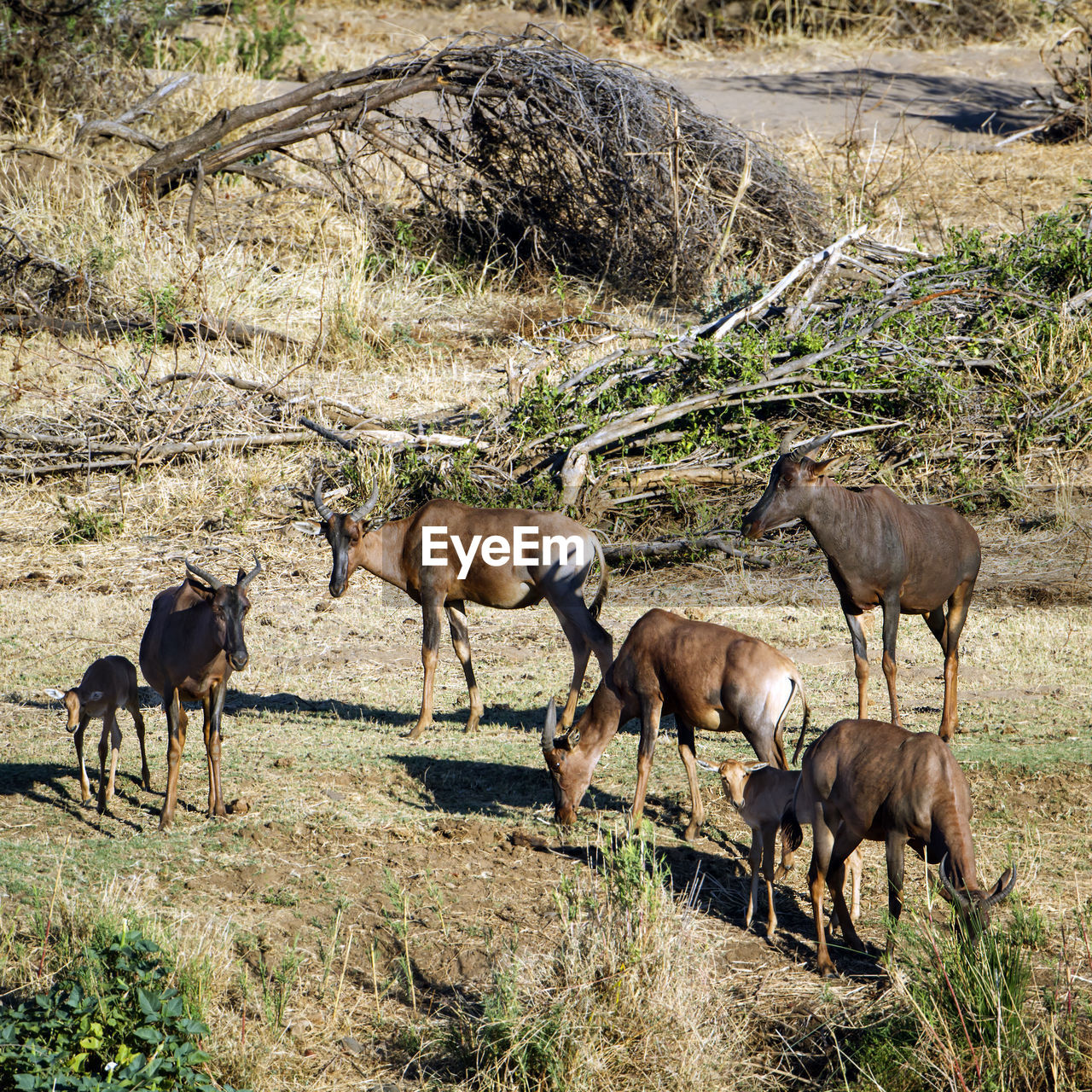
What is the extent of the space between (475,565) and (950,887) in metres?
4.65

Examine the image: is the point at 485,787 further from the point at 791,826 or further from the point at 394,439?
the point at 394,439

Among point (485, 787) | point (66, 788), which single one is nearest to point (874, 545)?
point (485, 787)

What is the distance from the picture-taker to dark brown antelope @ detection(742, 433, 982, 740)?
806cm

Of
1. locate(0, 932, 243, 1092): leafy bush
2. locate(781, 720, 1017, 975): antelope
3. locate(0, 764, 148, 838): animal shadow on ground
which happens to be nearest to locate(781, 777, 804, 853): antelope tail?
locate(781, 720, 1017, 975): antelope

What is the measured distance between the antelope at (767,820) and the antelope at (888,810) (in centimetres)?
12

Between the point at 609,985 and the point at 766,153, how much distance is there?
1450cm

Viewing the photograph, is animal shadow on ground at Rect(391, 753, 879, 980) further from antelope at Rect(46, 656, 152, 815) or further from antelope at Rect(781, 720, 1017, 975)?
antelope at Rect(46, 656, 152, 815)

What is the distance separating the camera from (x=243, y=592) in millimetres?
6656

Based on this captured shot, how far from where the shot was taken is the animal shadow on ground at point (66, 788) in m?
7.09

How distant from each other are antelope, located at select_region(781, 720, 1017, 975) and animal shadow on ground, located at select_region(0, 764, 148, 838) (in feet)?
11.3

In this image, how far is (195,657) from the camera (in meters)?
6.79

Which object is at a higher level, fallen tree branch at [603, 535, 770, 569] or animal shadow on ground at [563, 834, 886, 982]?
fallen tree branch at [603, 535, 770, 569]

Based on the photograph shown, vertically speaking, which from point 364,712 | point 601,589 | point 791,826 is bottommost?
point 364,712

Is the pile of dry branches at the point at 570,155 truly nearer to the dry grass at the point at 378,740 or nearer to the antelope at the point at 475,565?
the dry grass at the point at 378,740
